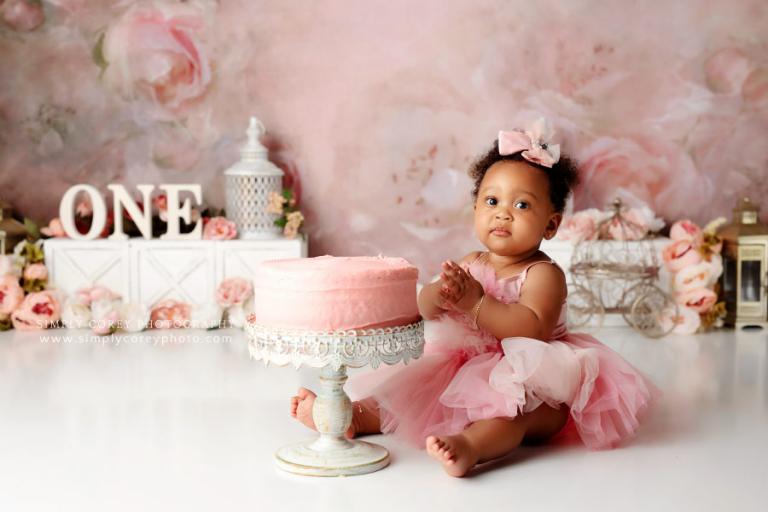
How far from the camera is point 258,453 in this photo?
7.86 feet

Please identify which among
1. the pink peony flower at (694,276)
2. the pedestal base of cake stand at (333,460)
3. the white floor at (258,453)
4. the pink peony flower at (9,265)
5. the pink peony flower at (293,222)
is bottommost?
the white floor at (258,453)

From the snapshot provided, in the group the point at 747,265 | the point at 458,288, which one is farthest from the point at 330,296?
the point at 747,265

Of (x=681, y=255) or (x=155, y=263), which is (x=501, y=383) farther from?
(x=155, y=263)

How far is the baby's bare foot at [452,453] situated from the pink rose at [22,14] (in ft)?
10.5

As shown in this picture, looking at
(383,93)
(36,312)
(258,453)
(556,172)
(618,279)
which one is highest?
(383,93)

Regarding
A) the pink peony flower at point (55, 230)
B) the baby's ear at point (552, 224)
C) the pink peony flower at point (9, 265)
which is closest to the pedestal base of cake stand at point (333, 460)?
the baby's ear at point (552, 224)

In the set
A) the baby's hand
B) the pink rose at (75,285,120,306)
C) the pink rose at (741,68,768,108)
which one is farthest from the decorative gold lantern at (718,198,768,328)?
the pink rose at (75,285,120,306)

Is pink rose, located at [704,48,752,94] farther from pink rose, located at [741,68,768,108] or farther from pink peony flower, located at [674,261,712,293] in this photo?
pink peony flower, located at [674,261,712,293]

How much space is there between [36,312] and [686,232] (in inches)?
109

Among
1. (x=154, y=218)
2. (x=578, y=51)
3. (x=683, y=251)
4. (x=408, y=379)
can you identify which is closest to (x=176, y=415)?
(x=408, y=379)

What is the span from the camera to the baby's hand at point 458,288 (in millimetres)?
2275

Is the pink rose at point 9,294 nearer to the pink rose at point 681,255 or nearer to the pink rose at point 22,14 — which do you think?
the pink rose at point 22,14

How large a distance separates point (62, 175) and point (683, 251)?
9.07 feet

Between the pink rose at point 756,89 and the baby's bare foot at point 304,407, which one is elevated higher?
the pink rose at point 756,89
